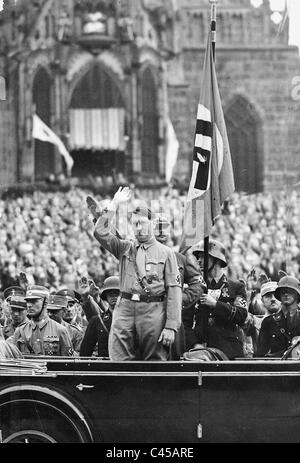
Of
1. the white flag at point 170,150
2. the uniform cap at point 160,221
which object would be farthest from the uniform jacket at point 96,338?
the white flag at point 170,150

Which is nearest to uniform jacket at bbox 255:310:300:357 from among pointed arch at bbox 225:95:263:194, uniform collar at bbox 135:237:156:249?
uniform collar at bbox 135:237:156:249

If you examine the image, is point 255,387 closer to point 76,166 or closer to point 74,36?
point 76,166

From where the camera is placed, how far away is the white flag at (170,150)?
117 feet

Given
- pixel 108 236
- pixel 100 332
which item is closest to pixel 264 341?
pixel 100 332

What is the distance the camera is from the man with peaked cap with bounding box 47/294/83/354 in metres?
11.4

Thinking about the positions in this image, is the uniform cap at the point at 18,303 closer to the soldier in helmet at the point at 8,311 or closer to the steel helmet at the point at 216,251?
the soldier in helmet at the point at 8,311

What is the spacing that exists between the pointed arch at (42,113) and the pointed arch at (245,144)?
5091 mm

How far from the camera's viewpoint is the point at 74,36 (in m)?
39.4

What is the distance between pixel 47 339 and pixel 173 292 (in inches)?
55.3

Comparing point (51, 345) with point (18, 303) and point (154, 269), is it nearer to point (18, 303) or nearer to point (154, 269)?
point (154, 269)

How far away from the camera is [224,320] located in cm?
962

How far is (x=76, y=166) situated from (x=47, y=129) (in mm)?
1905
